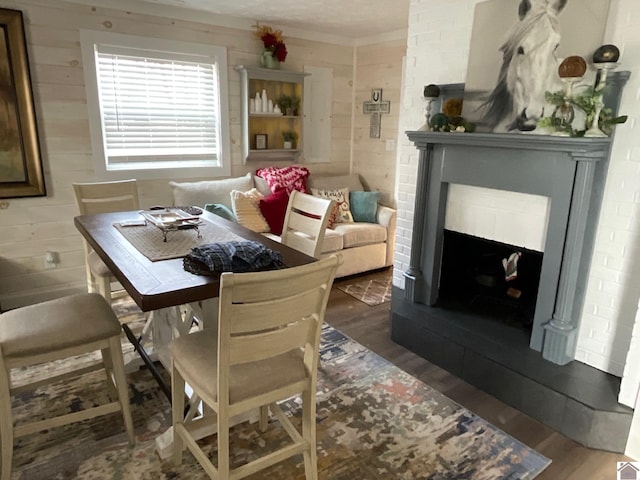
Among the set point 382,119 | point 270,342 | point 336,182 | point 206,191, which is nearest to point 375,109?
point 382,119

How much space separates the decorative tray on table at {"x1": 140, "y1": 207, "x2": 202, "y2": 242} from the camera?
84.8 inches

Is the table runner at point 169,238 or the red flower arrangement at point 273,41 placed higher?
the red flower arrangement at point 273,41

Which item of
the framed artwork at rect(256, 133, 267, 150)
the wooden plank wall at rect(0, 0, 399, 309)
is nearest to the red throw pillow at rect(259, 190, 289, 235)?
the framed artwork at rect(256, 133, 267, 150)

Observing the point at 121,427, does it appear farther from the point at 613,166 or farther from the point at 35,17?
the point at 35,17

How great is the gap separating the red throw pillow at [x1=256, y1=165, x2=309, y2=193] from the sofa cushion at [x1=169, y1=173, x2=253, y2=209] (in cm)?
21

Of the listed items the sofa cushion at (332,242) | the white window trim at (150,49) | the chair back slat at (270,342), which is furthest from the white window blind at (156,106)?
the chair back slat at (270,342)

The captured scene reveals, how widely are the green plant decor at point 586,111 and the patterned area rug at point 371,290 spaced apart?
1925mm

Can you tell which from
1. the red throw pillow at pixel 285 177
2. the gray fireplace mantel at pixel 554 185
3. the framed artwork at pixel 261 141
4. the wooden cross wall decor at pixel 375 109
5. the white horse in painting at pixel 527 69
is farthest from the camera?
the wooden cross wall decor at pixel 375 109

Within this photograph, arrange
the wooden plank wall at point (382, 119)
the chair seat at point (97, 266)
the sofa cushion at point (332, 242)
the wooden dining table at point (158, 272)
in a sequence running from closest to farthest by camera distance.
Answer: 1. the wooden dining table at point (158, 272)
2. the chair seat at point (97, 266)
3. the sofa cushion at point (332, 242)
4. the wooden plank wall at point (382, 119)

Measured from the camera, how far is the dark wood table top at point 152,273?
4.77ft

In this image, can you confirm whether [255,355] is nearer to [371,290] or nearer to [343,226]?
[371,290]

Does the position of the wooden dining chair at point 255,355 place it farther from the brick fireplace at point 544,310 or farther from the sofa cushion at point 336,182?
the sofa cushion at point 336,182

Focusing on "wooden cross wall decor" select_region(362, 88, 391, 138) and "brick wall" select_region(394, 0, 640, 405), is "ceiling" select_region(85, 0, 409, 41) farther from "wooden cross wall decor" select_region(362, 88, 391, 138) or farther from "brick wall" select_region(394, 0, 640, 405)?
"brick wall" select_region(394, 0, 640, 405)

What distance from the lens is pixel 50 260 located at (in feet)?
11.1
